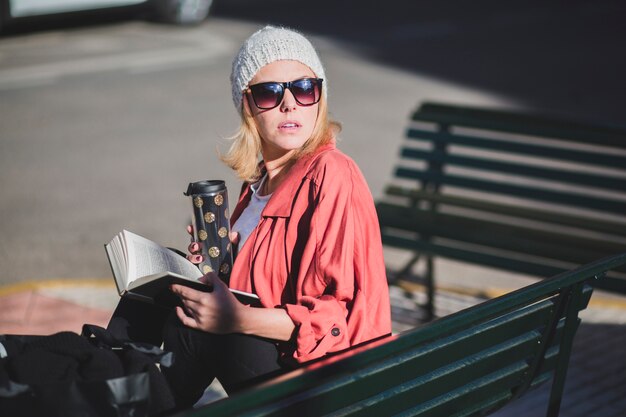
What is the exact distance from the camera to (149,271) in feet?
9.53

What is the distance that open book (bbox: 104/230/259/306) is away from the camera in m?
2.76

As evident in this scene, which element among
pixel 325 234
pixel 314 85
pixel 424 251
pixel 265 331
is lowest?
pixel 424 251

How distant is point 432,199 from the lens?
17.9 feet

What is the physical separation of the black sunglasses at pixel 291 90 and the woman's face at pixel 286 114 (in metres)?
0.02

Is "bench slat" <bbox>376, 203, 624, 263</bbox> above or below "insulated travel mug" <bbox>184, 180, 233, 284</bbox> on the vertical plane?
below

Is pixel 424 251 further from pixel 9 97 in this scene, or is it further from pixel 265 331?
pixel 9 97

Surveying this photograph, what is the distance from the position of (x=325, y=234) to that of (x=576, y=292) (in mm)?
846

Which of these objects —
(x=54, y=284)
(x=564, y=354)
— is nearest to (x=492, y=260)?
(x=564, y=354)

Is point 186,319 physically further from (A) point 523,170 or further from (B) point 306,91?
(A) point 523,170

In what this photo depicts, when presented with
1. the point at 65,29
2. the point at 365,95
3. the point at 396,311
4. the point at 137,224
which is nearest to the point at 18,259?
the point at 137,224

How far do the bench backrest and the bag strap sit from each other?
2683 mm

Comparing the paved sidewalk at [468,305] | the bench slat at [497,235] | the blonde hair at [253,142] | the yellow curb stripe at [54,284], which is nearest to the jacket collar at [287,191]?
the blonde hair at [253,142]

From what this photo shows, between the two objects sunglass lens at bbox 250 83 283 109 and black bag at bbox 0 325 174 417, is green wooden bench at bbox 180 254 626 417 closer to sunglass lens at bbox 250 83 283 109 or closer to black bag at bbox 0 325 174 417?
black bag at bbox 0 325 174 417

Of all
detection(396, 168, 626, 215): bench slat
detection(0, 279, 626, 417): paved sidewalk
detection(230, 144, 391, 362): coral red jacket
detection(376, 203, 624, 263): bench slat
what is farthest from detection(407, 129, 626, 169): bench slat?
detection(230, 144, 391, 362): coral red jacket
